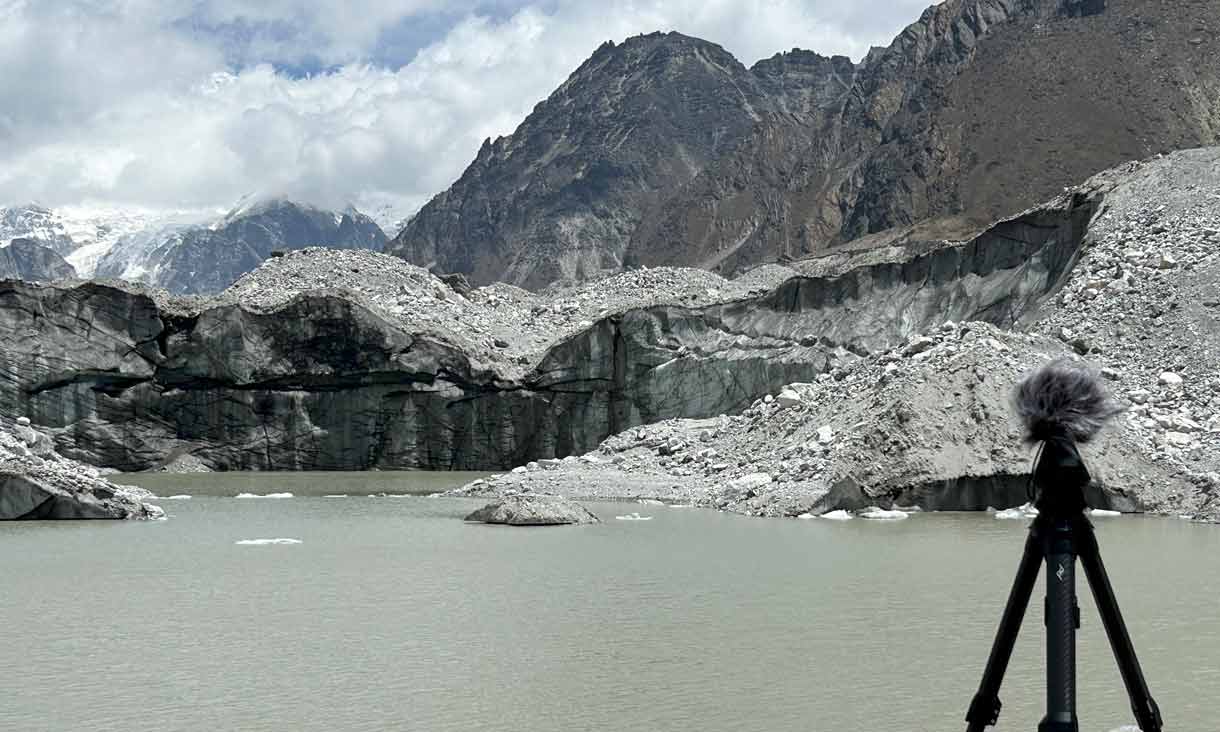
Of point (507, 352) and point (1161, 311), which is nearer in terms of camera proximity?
point (1161, 311)

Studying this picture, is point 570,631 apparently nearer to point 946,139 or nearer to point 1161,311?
point 1161,311

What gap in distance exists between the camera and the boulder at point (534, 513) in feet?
77.4

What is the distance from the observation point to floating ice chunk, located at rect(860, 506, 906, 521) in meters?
23.4

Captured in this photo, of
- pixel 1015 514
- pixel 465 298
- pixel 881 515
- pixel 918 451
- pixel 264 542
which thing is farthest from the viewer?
pixel 465 298

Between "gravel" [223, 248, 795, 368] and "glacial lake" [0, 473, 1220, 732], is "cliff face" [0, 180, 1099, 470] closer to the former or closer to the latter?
"gravel" [223, 248, 795, 368]

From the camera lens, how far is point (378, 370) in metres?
51.3

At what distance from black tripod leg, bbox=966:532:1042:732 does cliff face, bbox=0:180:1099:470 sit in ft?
143

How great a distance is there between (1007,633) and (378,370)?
158 ft

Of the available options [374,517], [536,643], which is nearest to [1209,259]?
[374,517]

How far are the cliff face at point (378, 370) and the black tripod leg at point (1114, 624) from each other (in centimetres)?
4349

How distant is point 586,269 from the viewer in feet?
570

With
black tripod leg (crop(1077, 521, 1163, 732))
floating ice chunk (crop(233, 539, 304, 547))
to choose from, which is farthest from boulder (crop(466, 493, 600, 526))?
black tripod leg (crop(1077, 521, 1163, 732))

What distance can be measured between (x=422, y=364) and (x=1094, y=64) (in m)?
68.2

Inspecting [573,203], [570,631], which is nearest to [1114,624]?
[570,631]
